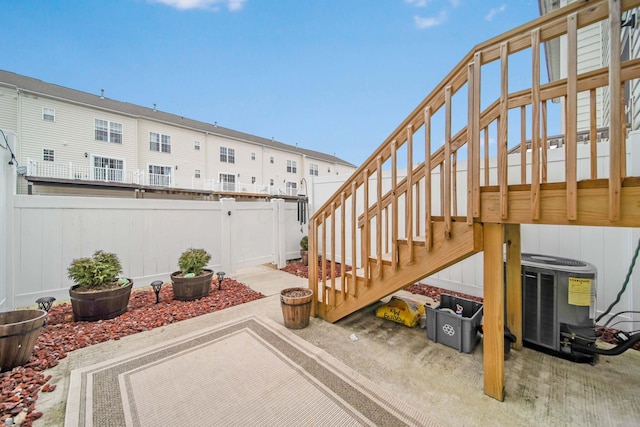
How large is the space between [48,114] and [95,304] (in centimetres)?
1355

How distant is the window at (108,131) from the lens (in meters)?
12.5

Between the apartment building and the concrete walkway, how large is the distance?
19.9 ft

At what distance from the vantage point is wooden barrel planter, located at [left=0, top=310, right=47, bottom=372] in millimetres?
2189

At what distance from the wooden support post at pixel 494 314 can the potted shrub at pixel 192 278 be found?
3.82m

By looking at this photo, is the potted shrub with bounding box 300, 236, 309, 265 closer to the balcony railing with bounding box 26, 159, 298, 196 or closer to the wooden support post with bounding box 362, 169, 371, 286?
the wooden support post with bounding box 362, 169, 371, 286

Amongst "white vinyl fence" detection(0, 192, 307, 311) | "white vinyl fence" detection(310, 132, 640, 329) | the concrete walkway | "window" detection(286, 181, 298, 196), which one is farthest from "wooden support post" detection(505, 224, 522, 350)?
"window" detection(286, 181, 298, 196)

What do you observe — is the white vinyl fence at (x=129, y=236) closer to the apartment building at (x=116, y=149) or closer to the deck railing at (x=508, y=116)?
the apartment building at (x=116, y=149)

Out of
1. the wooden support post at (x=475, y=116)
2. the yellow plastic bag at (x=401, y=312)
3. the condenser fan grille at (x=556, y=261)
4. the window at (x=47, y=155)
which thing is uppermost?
the window at (x=47, y=155)

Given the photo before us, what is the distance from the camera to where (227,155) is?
17.2 m

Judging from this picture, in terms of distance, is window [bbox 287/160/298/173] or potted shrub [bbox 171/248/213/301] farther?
window [bbox 287/160/298/173]

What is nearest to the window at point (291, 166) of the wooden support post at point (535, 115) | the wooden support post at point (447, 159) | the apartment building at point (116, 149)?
the apartment building at point (116, 149)

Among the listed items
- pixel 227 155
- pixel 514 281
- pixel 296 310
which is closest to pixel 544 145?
pixel 514 281

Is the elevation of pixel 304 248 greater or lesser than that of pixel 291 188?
lesser

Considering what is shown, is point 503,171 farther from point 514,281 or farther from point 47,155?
point 47,155
